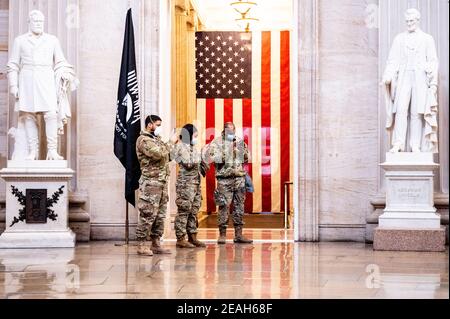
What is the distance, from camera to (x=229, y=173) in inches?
483

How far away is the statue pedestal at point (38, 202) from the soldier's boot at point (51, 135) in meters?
0.13

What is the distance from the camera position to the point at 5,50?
43.1 ft

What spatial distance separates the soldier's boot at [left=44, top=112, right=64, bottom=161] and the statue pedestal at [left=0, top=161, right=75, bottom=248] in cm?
13

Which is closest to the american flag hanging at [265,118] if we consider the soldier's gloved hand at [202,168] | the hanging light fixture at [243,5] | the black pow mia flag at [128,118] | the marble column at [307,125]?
the hanging light fixture at [243,5]

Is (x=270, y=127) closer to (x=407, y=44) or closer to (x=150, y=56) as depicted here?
(x=150, y=56)

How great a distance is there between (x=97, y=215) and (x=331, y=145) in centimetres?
382

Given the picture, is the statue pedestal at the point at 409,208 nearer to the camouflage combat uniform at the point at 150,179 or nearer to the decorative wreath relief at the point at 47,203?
the camouflage combat uniform at the point at 150,179

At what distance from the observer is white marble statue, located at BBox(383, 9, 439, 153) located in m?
11.5

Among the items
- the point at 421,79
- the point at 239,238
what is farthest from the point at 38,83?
the point at 421,79

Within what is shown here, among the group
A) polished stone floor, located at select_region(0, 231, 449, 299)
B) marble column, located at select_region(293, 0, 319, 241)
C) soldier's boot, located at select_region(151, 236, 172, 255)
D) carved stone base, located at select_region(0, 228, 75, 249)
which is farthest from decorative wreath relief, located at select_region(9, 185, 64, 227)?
marble column, located at select_region(293, 0, 319, 241)

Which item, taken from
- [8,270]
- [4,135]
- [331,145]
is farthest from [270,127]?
[8,270]

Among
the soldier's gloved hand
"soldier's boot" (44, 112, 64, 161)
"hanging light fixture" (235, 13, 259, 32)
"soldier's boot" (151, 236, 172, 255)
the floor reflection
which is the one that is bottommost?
the floor reflection

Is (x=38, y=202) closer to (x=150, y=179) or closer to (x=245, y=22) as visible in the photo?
(x=150, y=179)

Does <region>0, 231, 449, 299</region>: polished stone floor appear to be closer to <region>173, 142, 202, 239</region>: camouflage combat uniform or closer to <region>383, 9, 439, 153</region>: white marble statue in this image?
<region>173, 142, 202, 239</region>: camouflage combat uniform
